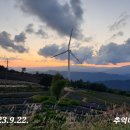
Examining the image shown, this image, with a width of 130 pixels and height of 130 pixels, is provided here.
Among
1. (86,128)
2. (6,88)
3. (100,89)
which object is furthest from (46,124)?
(100,89)

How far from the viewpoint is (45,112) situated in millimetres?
11852

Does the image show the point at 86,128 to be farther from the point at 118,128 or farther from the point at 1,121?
the point at 1,121

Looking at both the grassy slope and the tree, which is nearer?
the tree

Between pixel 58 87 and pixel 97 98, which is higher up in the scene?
pixel 58 87

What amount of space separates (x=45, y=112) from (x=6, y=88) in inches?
3564

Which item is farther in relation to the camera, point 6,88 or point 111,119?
point 6,88

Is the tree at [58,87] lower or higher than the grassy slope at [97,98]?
higher

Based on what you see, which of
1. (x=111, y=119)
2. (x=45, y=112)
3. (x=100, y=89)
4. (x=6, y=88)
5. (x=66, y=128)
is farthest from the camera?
(x=100, y=89)

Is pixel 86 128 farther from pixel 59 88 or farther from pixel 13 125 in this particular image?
pixel 59 88

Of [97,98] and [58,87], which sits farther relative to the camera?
[97,98]

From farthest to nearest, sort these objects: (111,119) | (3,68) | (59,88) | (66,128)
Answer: (3,68)
(59,88)
(111,119)
(66,128)

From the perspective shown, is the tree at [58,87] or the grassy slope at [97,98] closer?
the tree at [58,87]

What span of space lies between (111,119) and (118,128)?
0.89 meters

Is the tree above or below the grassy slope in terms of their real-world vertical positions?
above
